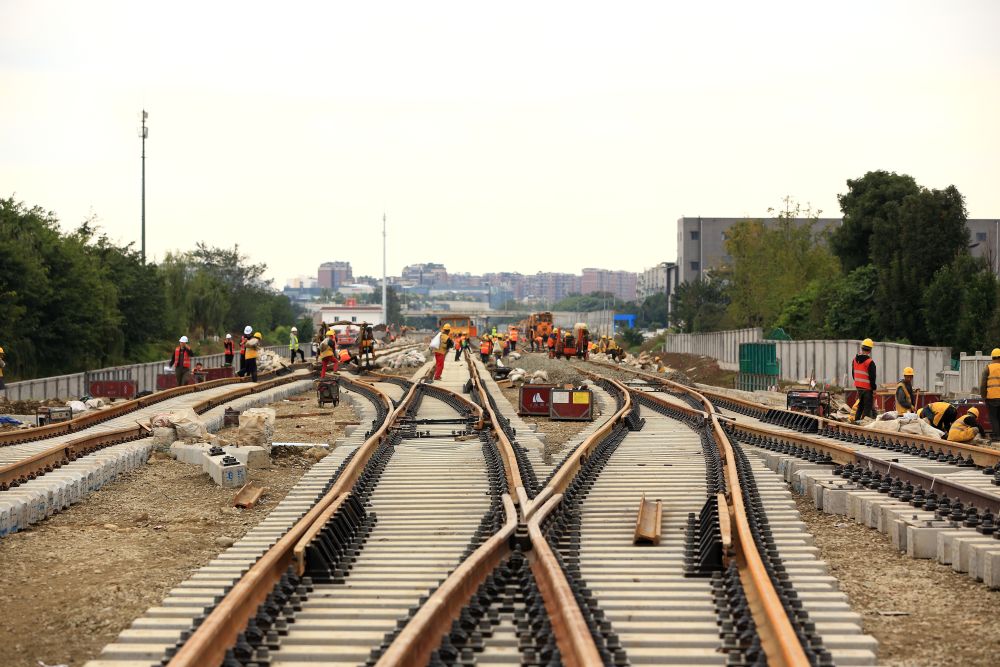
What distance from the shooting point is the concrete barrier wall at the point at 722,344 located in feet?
161

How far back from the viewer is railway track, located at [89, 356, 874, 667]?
5742mm

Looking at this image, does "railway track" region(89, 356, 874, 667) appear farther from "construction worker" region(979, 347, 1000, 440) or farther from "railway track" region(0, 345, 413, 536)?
"construction worker" region(979, 347, 1000, 440)

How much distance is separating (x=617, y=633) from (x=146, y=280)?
51.9 m

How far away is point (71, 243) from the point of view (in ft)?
150

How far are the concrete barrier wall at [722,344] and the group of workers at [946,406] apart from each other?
2540 centimetres

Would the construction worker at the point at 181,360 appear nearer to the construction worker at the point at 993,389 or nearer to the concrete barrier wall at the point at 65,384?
the concrete barrier wall at the point at 65,384

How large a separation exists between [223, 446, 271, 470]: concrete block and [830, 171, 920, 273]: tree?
154 feet

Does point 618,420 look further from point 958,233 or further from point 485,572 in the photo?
point 958,233

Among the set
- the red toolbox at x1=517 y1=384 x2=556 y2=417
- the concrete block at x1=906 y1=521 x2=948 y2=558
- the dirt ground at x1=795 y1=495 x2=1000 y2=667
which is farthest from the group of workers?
the concrete block at x1=906 y1=521 x2=948 y2=558

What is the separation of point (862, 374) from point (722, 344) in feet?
125

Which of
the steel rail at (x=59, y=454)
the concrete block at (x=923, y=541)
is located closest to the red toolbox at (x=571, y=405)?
the steel rail at (x=59, y=454)

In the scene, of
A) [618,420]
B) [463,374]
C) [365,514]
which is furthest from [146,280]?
[365,514]

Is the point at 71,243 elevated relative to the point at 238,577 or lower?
elevated

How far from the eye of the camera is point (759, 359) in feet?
134
